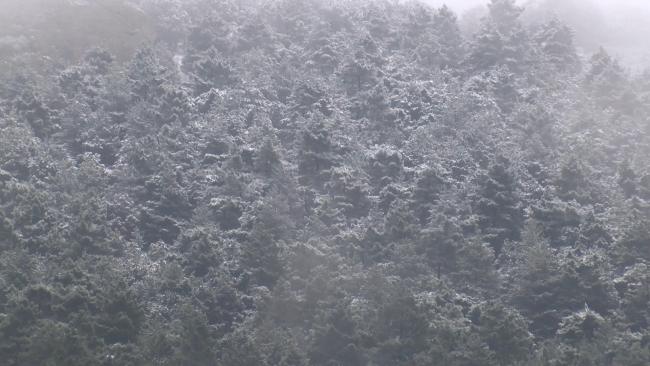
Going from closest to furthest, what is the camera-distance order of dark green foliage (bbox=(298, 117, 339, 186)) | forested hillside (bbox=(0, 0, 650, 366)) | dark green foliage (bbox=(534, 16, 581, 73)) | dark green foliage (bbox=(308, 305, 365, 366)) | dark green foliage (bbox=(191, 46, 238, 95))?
forested hillside (bbox=(0, 0, 650, 366)) < dark green foliage (bbox=(308, 305, 365, 366)) < dark green foliage (bbox=(298, 117, 339, 186)) < dark green foliage (bbox=(191, 46, 238, 95)) < dark green foliage (bbox=(534, 16, 581, 73))

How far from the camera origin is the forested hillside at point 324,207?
29.4 meters

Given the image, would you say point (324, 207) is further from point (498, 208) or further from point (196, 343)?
point (196, 343)

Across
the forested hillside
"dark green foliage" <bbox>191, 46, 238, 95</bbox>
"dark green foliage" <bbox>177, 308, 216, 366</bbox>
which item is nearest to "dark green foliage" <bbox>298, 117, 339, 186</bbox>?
the forested hillside

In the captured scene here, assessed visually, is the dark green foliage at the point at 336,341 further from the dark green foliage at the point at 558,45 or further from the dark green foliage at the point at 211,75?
the dark green foliage at the point at 558,45

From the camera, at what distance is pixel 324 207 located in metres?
38.2

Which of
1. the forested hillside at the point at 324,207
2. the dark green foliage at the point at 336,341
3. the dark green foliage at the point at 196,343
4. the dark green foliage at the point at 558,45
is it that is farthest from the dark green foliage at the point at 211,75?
the dark green foliage at the point at 196,343

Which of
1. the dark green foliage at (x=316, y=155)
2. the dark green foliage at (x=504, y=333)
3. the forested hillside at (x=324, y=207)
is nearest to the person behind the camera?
the forested hillside at (x=324, y=207)

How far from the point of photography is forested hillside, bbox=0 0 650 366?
1159 inches

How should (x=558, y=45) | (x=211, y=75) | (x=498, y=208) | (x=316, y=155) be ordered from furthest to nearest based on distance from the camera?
(x=558, y=45) → (x=211, y=75) → (x=316, y=155) → (x=498, y=208)

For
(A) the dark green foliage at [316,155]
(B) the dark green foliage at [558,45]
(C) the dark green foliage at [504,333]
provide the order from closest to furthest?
(C) the dark green foliage at [504,333]
(A) the dark green foliage at [316,155]
(B) the dark green foliage at [558,45]

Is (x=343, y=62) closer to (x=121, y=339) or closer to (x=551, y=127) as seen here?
(x=551, y=127)

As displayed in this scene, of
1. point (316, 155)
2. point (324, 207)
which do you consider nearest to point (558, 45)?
point (316, 155)

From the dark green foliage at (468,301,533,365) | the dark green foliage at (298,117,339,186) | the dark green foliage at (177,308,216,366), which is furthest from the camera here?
the dark green foliage at (298,117,339,186)

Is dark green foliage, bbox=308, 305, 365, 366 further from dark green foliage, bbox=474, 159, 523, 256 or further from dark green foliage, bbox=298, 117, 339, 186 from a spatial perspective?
dark green foliage, bbox=298, 117, 339, 186
